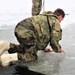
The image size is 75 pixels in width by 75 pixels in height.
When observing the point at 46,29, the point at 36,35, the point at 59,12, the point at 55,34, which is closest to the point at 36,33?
the point at 36,35

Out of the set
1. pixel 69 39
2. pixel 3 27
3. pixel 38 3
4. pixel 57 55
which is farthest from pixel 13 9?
pixel 57 55

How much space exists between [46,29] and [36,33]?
9.3 inches

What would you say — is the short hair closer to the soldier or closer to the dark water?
the soldier

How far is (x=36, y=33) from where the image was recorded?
6559mm

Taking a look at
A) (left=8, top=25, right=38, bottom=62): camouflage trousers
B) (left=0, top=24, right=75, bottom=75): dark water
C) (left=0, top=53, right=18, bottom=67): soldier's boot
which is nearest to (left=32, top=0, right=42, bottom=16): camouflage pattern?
(left=0, top=24, right=75, bottom=75): dark water

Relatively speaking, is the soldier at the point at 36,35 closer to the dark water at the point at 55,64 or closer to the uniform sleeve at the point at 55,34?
the uniform sleeve at the point at 55,34

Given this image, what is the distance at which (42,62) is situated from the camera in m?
6.48

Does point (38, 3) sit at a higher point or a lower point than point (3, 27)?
higher

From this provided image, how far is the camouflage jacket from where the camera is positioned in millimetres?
6516

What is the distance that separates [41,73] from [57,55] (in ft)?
3.33

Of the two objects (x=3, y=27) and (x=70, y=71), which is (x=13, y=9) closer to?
(x=3, y=27)

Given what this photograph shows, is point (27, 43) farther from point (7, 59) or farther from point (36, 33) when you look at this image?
point (7, 59)

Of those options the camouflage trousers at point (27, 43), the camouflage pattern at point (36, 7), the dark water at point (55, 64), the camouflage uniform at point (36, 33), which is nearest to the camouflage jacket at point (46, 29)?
the camouflage uniform at point (36, 33)

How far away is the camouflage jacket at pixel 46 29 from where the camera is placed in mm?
6516
